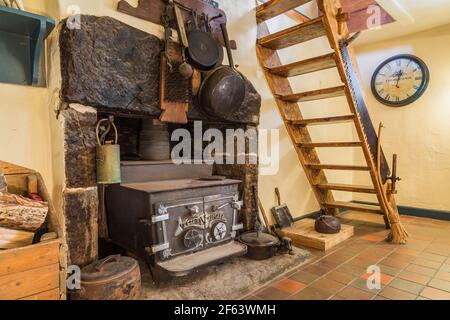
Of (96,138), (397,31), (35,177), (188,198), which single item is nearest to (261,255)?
(188,198)

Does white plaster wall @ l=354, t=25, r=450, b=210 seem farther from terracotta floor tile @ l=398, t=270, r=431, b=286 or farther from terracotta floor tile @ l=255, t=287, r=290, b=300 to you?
terracotta floor tile @ l=255, t=287, r=290, b=300

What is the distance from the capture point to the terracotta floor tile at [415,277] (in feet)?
5.47

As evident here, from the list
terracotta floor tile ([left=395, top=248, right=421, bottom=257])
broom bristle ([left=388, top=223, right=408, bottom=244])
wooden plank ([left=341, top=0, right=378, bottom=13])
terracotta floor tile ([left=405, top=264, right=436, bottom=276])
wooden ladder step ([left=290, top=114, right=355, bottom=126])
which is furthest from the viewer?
wooden plank ([left=341, top=0, right=378, bottom=13])

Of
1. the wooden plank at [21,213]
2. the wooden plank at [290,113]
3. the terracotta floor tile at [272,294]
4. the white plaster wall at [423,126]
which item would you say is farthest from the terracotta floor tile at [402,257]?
the wooden plank at [21,213]

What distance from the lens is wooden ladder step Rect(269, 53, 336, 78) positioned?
→ 211 cm

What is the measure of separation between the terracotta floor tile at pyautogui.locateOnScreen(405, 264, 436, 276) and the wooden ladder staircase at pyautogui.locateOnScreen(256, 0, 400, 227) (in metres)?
0.71

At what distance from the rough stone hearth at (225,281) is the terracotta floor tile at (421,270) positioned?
709mm

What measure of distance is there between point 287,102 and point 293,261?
1486 millimetres

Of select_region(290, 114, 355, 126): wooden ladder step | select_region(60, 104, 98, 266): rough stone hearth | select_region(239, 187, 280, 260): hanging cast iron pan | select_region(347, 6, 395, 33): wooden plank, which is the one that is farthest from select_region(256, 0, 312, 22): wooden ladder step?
select_region(239, 187, 280, 260): hanging cast iron pan

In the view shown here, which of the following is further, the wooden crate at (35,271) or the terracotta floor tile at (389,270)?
the terracotta floor tile at (389,270)

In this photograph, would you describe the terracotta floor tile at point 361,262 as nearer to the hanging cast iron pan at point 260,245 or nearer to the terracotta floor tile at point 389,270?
the terracotta floor tile at point 389,270

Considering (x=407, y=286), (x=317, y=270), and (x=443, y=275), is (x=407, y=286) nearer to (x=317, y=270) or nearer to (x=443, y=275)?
(x=443, y=275)

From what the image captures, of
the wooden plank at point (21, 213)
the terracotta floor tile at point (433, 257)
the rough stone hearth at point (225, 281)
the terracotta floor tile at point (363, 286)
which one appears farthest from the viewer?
the terracotta floor tile at point (433, 257)

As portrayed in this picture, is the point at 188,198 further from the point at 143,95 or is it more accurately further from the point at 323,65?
the point at 323,65
